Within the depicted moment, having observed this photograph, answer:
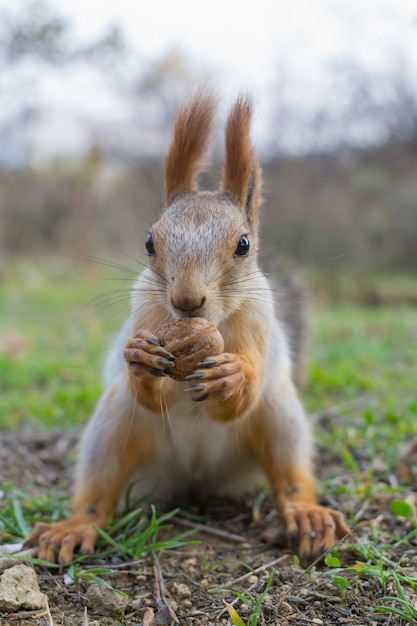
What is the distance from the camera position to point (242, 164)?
1.68 metres

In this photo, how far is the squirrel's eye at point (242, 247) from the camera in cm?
154

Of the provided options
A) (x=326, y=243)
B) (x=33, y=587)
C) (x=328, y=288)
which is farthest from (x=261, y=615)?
(x=326, y=243)

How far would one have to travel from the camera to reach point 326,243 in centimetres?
755

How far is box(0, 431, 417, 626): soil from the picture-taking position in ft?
4.00

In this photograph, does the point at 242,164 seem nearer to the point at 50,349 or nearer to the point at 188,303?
the point at 188,303

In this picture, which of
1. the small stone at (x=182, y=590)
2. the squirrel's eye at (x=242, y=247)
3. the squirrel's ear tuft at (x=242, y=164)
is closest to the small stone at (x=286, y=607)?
the small stone at (x=182, y=590)

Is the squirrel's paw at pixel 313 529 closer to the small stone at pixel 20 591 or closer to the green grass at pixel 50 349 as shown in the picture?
the small stone at pixel 20 591

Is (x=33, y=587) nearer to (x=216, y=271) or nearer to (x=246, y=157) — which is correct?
(x=216, y=271)

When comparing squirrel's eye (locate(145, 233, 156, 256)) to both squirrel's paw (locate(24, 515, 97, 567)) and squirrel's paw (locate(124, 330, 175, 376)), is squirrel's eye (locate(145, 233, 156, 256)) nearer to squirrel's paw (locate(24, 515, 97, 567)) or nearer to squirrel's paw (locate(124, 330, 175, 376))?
squirrel's paw (locate(124, 330, 175, 376))

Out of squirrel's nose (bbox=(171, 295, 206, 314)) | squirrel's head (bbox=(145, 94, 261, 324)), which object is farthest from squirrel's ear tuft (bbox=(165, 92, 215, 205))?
squirrel's nose (bbox=(171, 295, 206, 314))

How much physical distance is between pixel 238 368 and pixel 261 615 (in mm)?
498

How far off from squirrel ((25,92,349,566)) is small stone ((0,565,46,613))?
170 mm

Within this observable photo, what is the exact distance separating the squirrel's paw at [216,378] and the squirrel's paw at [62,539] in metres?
0.47

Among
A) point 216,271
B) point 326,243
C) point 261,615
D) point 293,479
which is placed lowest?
point 261,615
